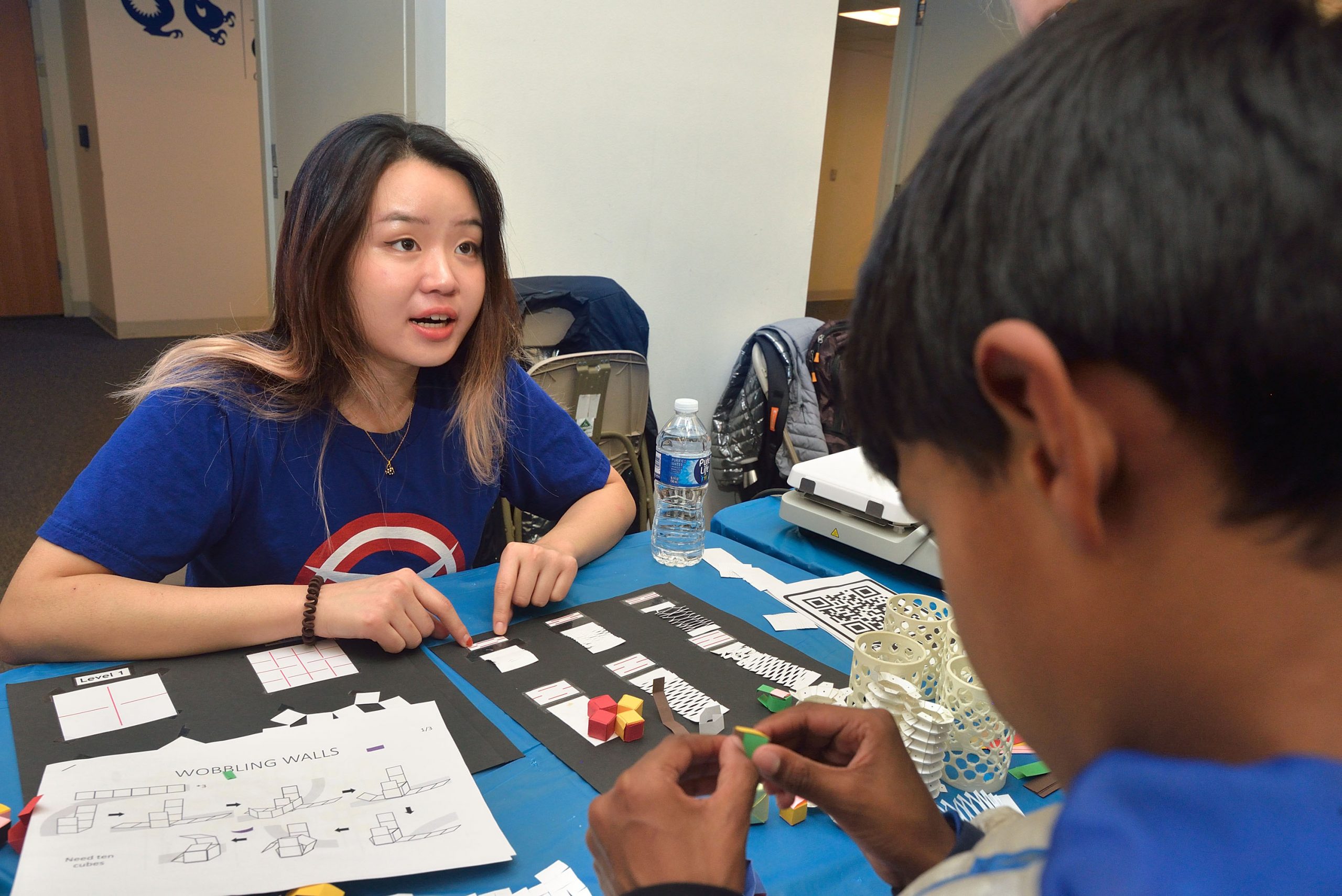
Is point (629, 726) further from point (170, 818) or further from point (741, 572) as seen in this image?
point (741, 572)

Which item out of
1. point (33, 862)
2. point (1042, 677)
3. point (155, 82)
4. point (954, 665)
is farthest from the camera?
point (155, 82)

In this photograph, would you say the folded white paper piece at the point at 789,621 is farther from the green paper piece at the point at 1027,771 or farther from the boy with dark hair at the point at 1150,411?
the boy with dark hair at the point at 1150,411

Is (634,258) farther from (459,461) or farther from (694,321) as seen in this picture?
(459,461)

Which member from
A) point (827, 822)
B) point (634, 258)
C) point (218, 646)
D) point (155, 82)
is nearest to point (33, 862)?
point (218, 646)

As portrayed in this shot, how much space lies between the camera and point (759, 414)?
3043 millimetres

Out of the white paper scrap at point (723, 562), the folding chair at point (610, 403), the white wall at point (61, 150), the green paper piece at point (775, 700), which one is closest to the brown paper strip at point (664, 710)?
the green paper piece at point (775, 700)

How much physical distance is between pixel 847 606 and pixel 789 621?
0.13 meters

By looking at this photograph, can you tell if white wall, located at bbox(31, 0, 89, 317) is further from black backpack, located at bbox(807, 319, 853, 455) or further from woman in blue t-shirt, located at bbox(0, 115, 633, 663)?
woman in blue t-shirt, located at bbox(0, 115, 633, 663)

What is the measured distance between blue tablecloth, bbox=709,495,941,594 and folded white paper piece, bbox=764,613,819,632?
0.23 meters

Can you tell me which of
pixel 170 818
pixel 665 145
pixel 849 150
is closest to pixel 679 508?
pixel 170 818

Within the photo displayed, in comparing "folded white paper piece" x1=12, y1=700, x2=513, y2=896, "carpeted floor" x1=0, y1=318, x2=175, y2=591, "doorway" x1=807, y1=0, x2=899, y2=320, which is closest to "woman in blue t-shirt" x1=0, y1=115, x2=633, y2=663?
"folded white paper piece" x1=12, y1=700, x2=513, y2=896

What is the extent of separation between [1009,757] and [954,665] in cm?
11

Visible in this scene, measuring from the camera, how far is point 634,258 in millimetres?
2938

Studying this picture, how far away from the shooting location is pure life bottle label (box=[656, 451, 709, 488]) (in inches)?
61.5
